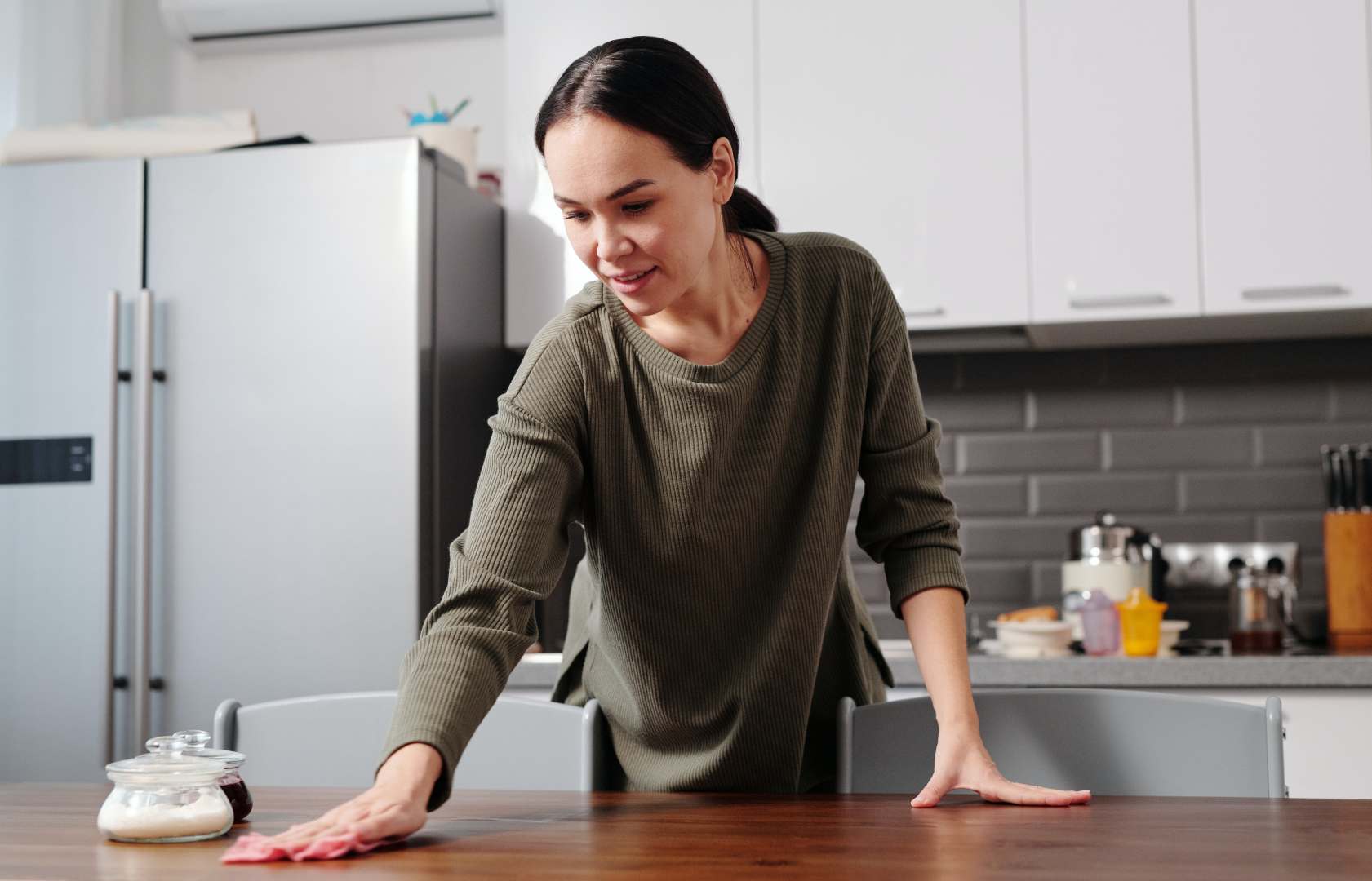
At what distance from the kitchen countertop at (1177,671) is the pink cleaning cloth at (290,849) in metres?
1.34

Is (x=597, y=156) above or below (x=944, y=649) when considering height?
above

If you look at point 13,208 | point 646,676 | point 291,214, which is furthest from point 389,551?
point 646,676

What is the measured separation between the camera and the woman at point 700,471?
1.16 meters

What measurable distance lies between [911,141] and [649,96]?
161 cm

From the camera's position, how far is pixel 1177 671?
230 cm

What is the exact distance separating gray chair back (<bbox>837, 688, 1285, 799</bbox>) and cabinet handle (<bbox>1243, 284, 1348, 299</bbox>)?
1406 mm

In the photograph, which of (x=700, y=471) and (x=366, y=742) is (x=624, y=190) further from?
(x=366, y=742)

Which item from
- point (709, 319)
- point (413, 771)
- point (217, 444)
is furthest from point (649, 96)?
point (217, 444)

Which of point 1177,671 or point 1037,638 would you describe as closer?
point 1177,671

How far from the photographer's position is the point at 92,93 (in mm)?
3146

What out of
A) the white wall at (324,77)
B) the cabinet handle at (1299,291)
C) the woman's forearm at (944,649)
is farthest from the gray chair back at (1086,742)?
the white wall at (324,77)

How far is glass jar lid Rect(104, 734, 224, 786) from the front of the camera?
3.36 feet

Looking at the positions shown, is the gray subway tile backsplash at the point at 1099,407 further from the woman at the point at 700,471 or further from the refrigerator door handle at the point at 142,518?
the refrigerator door handle at the point at 142,518

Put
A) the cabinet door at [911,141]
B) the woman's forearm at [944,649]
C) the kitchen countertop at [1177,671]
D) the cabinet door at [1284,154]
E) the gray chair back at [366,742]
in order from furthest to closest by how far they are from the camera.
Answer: the cabinet door at [911,141]
the cabinet door at [1284,154]
the kitchen countertop at [1177,671]
the gray chair back at [366,742]
the woman's forearm at [944,649]
